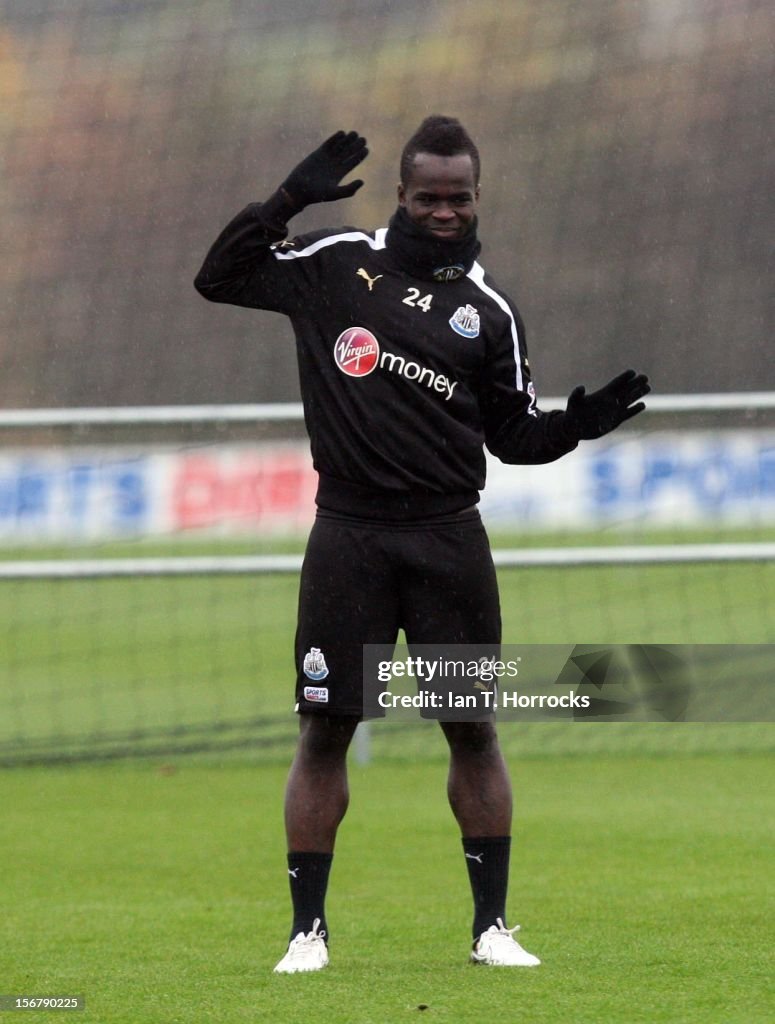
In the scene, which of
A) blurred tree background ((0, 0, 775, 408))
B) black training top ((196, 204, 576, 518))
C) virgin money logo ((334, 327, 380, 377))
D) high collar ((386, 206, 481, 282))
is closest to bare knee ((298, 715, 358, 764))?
black training top ((196, 204, 576, 518))

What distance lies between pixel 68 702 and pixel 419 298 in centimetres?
565

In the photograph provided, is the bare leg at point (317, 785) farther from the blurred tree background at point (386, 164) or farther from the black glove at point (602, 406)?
the blurred tree background at point (386, 164)

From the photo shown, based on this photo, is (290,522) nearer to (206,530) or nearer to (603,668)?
(206,530)

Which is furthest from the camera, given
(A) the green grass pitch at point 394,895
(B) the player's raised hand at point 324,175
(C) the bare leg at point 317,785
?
(C) the bare leg at point 317,785

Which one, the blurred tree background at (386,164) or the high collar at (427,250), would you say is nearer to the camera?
the high collar at (427,250)

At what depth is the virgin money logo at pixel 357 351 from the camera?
4137 millimetres

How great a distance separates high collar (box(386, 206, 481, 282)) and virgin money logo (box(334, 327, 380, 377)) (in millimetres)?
183

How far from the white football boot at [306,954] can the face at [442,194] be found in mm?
1562

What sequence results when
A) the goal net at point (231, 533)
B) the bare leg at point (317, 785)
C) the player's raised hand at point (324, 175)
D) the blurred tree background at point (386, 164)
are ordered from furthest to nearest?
the blurred tree background at point (386, 164)
the goal net at point (231, 533)
the bare leg at point (317, 785)
the player's raised hand at point (324, 175)

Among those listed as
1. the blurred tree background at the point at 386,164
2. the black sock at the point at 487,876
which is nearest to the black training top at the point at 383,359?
the black sock at the point at 487,876

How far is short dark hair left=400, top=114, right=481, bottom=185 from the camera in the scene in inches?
163

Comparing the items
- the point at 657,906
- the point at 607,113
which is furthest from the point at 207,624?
the point at 657,906

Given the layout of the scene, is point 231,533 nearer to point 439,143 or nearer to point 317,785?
point 317,785

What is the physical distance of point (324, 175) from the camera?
13.5ft
